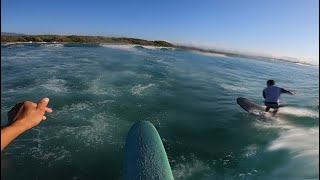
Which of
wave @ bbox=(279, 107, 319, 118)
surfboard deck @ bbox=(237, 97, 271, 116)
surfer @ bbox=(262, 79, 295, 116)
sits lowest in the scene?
wave @ bbox=(279, 107, 319, 118)

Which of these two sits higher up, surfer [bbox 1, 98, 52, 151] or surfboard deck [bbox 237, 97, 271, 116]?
surfer [bbox 1, 98, 52, 151]

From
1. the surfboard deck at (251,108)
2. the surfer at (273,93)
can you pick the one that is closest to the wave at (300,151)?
the surfer at (273,93)

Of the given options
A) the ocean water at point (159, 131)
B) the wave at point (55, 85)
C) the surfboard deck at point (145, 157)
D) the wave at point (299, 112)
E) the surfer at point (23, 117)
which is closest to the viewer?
the surfer at point (23, 117)

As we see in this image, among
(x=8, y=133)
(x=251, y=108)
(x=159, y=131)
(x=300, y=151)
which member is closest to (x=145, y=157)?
(x=159, y=131)

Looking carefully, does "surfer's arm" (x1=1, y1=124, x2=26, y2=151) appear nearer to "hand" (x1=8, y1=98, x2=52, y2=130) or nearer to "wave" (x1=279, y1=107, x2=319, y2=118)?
"hand" (x1=8, y1=98, x2=52, y2=130)

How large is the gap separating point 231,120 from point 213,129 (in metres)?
1.52

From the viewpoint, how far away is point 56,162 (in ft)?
24.4

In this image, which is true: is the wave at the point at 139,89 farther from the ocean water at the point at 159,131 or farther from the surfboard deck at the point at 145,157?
the surfboard deck at the point at 145,157

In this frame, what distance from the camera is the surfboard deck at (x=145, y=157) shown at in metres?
5.88

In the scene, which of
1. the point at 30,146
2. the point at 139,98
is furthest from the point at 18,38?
the point at 30,146

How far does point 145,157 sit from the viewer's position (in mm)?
6309

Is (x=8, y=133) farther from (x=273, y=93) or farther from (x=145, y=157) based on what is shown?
(x=273, y=93)

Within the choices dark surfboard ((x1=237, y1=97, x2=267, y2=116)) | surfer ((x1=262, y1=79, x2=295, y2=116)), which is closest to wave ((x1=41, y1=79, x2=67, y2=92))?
dark surfboard ((x1=237, y1=97, x2=267, y2=116))

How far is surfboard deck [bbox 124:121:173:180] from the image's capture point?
5.88 meters
